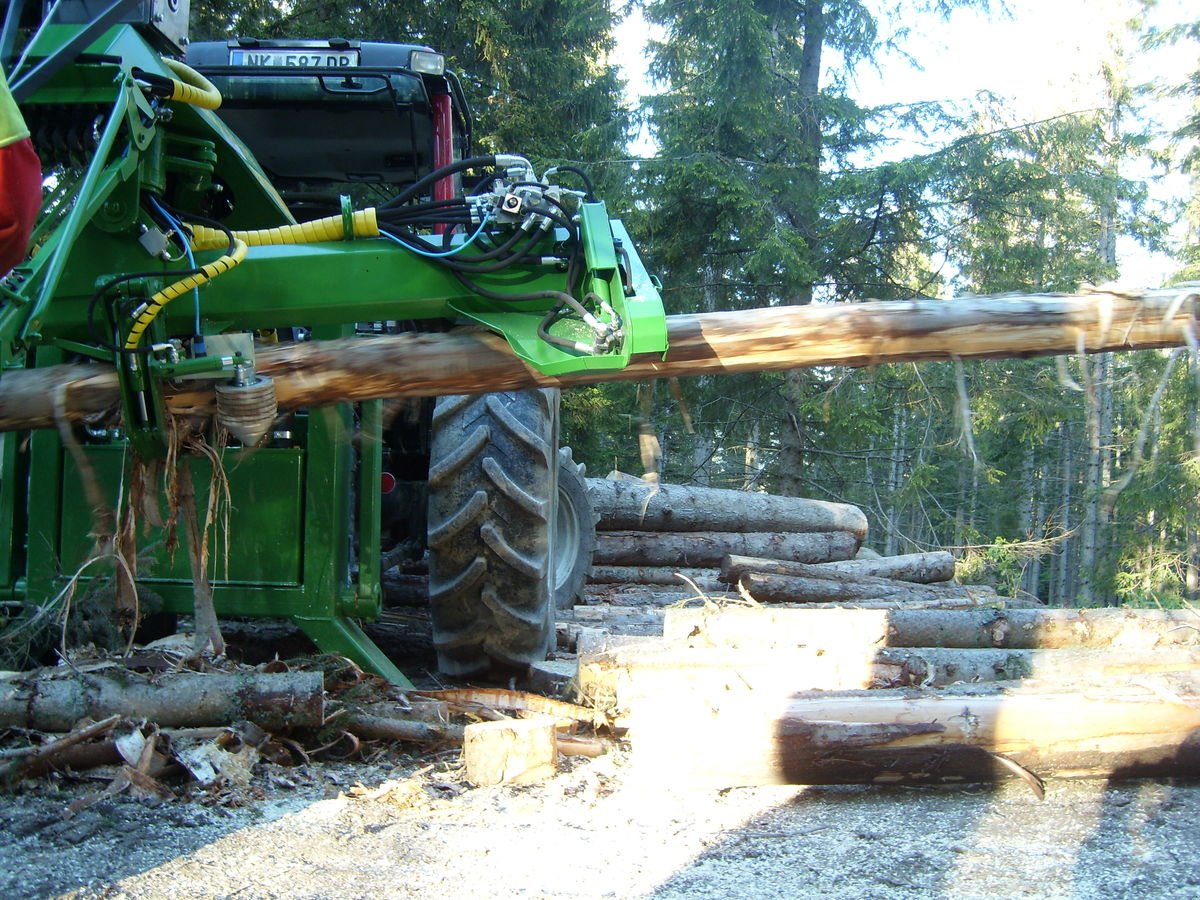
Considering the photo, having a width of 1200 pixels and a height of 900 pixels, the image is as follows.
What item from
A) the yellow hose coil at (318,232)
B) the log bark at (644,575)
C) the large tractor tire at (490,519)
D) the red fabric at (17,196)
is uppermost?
the yellow hose coil at (318,232)

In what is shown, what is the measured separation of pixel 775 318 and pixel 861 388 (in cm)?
1261

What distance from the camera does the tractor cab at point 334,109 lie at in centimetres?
536

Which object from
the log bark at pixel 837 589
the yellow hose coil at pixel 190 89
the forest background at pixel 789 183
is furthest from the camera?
the forest background at pixel 789 183

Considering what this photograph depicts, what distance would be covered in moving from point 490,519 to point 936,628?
274 cm

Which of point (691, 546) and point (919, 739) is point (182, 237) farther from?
point (691, 546)

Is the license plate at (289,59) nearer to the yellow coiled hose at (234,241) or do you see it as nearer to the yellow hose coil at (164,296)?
the yellow coiled hose at (234,241)

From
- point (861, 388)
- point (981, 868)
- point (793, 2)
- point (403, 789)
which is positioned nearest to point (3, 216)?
point (403, 789)

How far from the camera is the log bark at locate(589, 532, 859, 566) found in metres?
10.1

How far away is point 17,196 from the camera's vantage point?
230 cm

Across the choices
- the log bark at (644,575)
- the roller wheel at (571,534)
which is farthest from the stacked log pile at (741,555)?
the roller wheel at (571,534)

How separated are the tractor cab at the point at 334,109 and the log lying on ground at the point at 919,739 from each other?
3131mm

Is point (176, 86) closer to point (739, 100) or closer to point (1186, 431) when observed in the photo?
point (739, 100)

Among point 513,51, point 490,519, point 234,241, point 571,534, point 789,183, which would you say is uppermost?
point 513,51

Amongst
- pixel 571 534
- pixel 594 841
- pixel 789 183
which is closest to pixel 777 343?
pixel 594 841
